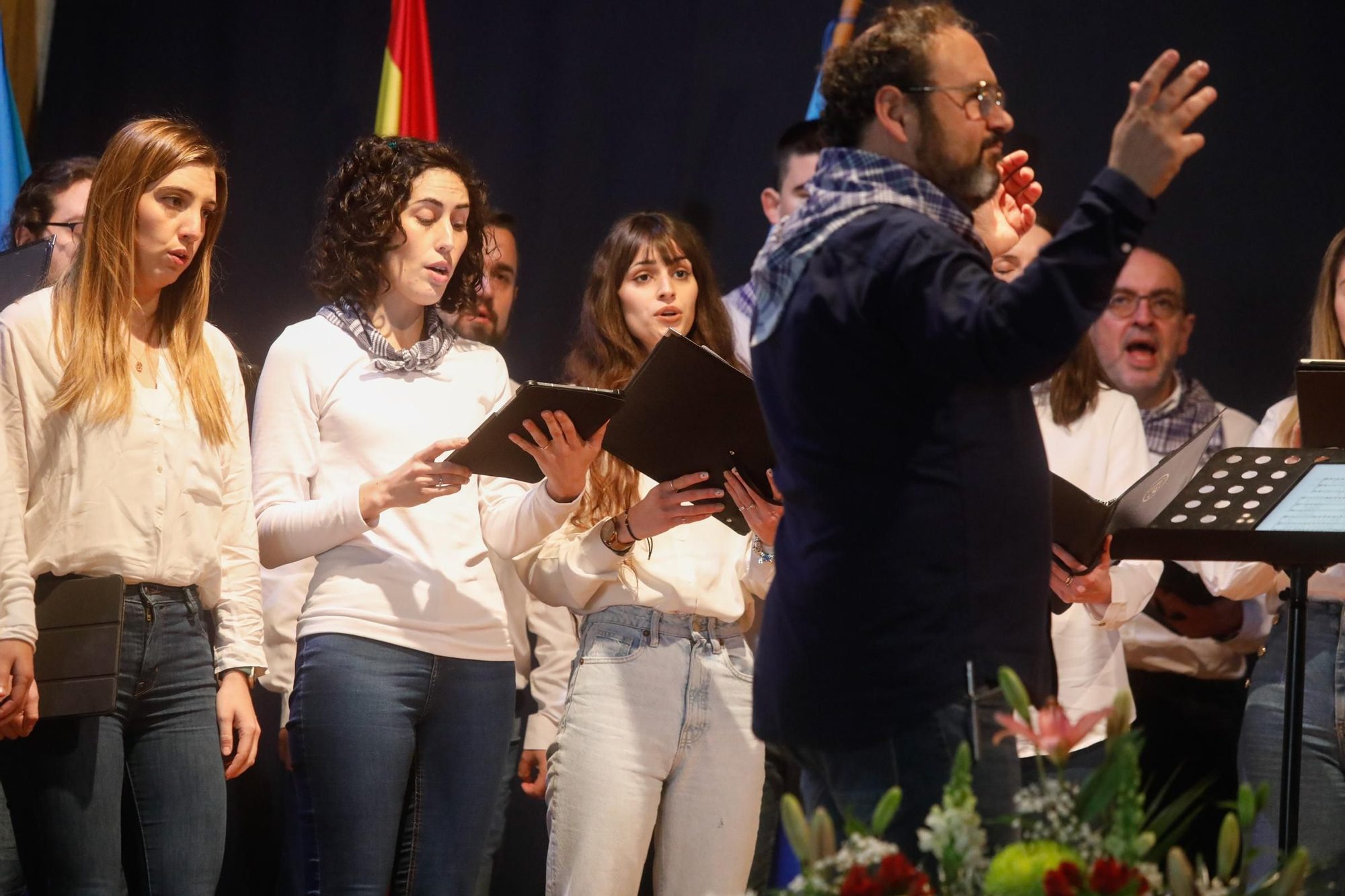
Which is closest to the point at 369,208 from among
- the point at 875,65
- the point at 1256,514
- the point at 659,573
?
the point at 659,573

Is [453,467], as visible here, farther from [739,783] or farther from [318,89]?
[318,89]

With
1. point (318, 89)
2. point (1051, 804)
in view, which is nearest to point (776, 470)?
point (1051, 804)

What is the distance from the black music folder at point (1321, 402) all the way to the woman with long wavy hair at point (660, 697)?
0.85 metres

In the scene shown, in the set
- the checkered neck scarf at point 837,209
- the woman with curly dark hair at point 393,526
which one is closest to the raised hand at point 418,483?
the woman with curly dark hair at point 393,526

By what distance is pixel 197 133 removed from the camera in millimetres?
2447

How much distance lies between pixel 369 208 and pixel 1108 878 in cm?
199

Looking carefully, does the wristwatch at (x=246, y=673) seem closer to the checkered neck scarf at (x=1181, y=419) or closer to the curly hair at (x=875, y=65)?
the curly hair at (x=875, y=65)

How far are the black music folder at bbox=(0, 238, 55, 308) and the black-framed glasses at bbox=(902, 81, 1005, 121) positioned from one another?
1.67m

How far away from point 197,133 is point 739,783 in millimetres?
1439

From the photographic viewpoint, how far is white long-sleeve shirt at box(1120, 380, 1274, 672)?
329cm

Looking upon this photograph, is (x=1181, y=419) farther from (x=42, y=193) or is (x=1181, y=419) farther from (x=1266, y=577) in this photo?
(x=42, y=193)

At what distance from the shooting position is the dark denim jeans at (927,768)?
1.45 meters

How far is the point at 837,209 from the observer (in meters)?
1.57

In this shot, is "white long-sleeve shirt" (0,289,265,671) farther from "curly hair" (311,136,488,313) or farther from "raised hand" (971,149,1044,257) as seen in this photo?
"raised hand" (971,149,1044,257)
